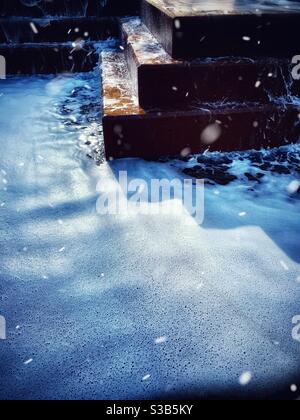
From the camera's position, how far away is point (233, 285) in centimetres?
195

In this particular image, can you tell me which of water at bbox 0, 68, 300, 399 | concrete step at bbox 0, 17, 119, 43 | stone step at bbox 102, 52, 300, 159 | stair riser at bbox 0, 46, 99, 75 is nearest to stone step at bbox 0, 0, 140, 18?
concrete step at bbox 0, 17, 119, 43

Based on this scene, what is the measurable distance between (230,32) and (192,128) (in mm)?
1048

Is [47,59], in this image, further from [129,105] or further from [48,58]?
[129,105]

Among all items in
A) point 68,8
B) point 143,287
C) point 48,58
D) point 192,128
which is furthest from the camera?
point 68,8

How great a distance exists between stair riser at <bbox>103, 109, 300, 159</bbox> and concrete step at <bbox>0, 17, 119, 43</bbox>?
3.76 metres

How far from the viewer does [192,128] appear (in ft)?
10.1

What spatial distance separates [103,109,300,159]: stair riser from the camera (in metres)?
3.01

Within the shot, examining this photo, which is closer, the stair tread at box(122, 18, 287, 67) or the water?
the water

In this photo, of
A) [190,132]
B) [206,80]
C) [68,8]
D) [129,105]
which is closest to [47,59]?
[68,8]

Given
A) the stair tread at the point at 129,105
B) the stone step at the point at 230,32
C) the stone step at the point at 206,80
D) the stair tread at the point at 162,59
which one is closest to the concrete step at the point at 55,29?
the stair tread at the point at 162,59

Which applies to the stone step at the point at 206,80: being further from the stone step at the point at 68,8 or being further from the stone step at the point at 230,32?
the stone step at the point at 68,8

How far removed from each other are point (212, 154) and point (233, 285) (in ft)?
5.54

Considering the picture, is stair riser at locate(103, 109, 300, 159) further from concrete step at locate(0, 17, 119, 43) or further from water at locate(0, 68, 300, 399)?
concrete step at locate(0, 17, 119, 43)

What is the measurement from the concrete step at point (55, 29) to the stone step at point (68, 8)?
6.2 inches
